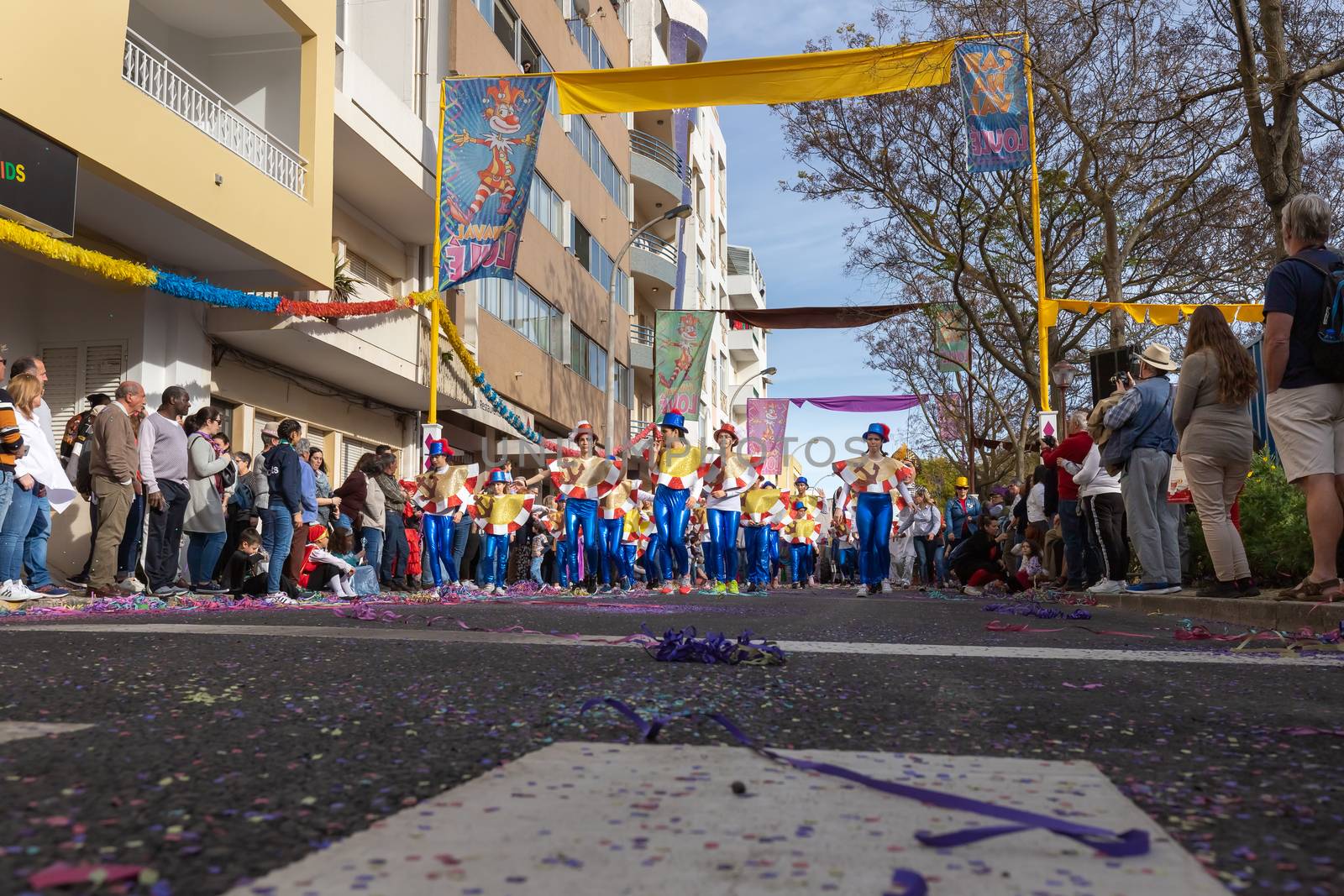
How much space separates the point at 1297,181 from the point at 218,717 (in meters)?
11.3

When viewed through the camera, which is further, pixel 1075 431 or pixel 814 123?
pixel 814 123

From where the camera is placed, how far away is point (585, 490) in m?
15.6

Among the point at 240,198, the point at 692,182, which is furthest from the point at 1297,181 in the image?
the point at 692,182

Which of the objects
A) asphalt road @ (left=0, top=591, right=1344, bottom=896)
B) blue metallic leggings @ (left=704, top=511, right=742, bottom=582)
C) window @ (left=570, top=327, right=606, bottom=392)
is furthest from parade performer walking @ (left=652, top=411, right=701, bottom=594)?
window @ (left=570, top=327, right=606, bottom=392)

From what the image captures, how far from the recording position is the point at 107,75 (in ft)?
40.9

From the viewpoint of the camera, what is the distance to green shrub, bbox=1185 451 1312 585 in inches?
343

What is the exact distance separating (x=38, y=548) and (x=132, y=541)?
100 centimetres

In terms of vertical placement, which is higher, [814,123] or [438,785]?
[814,123]

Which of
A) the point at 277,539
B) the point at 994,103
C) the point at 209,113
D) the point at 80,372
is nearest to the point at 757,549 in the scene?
the point at 994,103

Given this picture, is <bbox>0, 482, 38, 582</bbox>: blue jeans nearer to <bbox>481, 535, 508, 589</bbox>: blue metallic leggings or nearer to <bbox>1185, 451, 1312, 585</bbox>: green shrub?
<bbox>481, 535, 508, 589</bbox>: blue metallic leggings

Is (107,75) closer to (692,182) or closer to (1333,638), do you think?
(1333,638)

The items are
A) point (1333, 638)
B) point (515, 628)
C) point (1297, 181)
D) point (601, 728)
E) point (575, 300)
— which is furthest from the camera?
point (575, 300)

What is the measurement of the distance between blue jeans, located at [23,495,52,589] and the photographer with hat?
28.3 feet

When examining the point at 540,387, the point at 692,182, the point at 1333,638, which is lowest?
the point at 1333,638
